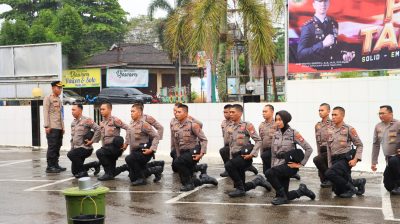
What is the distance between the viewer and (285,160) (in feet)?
32.0

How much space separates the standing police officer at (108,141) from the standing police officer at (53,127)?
5.94 feet

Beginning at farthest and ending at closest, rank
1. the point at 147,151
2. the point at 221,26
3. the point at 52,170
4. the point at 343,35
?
the point at 221,26 < the point at 343,35 < the point at 52,170 < the point at 147,151

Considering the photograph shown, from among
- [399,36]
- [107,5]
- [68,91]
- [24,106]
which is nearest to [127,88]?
[68,91]

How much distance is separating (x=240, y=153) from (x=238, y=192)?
Answer: 0.64 meters

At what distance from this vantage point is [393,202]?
968 cm

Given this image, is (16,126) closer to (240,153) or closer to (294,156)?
(240,153)

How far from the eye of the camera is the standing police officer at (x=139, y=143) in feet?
39.1

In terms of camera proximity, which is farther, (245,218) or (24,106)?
(24,106)

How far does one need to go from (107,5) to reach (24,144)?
4280cm

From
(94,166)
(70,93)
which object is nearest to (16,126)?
(94,166)

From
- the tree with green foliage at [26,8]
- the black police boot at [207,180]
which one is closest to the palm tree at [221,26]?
the black police boot at [207,180]

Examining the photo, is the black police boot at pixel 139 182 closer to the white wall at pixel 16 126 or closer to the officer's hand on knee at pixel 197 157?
the officer's hand on knee at pixel 197 157

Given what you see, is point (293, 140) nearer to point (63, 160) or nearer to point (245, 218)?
point (245, 218)

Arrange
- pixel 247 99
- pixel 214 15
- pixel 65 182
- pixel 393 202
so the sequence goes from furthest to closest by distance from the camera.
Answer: pixel 214 15 < pixel 247 99 < pixel 65 182 < pixel 393 202
